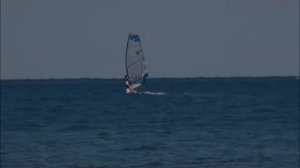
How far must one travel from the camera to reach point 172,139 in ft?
110

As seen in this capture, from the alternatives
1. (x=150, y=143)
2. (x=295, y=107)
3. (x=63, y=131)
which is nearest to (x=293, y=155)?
(x=150, y=143)

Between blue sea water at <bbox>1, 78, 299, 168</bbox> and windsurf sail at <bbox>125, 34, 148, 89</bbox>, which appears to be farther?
windsurf sail at <bbox>125, 34, 148, 89</bbox>

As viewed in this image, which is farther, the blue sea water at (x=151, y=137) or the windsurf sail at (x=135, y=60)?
the windsurf sail at (x=135, y=60)

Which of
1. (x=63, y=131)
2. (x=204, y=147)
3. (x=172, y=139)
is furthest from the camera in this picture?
(x=63, y=131)

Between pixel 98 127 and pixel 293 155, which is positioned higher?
pixel 293 155

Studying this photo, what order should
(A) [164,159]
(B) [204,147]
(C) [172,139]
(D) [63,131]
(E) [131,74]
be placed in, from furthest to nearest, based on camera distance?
(E) [131,74] → (D) [63,131] → (C) [172,139] → (B) [204,147] → (A) [164,159]

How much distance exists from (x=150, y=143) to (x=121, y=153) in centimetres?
293

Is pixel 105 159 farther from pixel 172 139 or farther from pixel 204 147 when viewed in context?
pixel 172 139

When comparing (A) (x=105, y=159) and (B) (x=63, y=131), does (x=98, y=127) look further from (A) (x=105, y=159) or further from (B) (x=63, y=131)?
(A) (x=105, y=159)

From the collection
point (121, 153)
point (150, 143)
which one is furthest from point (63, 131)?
point (121, 153)

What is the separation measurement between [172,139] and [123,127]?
613 centimetres

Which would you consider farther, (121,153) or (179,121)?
(179,121)

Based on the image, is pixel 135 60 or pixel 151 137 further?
pixel 135 60

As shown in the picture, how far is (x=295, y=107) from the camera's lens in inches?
2164
